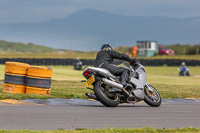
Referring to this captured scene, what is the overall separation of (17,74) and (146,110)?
4315 millimetres

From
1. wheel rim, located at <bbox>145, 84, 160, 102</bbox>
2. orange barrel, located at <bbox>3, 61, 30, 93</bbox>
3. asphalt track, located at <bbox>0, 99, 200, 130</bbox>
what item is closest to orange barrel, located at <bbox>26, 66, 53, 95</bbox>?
orange barrel, located at <bbox>3, 61, 30, 93</bbox>

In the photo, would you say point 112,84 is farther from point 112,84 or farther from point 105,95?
point 105,95

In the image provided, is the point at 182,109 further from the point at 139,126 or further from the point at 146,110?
the point at 139,126

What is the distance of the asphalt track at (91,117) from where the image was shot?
7.25 m

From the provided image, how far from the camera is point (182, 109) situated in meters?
10.3

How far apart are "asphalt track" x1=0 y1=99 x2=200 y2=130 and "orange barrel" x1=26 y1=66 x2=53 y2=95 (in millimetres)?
1712

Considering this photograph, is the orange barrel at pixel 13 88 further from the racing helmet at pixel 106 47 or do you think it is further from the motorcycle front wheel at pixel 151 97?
the motorcycle front wheel at pixel 151 97

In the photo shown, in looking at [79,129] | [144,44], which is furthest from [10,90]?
[144,44]

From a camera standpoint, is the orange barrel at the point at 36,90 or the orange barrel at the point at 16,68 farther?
the orange barrel at the point at 36,90

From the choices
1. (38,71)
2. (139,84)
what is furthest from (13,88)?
(139,84)

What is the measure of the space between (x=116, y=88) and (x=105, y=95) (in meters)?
0.39

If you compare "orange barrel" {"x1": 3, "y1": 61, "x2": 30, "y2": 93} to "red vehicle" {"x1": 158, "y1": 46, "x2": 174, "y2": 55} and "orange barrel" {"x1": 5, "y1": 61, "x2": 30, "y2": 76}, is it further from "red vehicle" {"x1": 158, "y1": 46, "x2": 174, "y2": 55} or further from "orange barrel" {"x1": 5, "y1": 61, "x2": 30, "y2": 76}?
"red vehicle" {"x1": 158, "y1": 46, "x2": 174, "y2": 55}

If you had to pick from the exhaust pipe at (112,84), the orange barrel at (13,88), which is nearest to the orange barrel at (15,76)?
the orange barrel at (13,88)

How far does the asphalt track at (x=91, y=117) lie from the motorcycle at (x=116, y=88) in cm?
39
